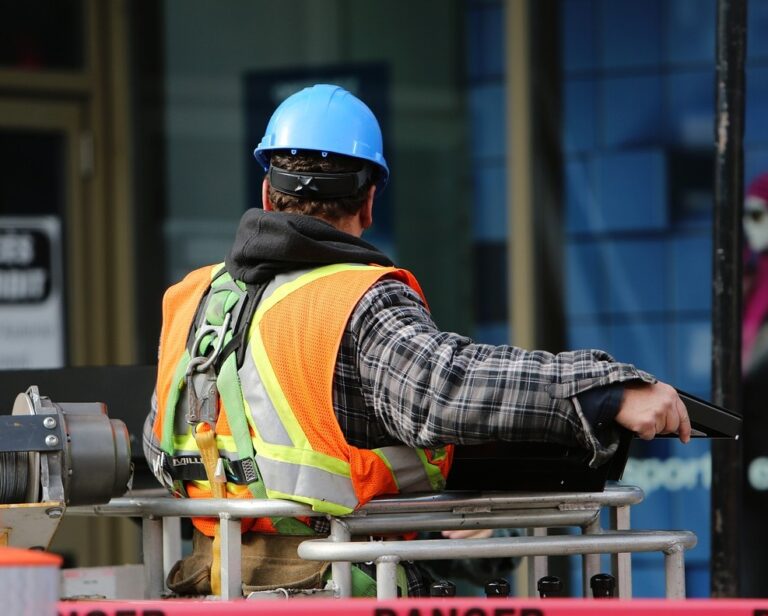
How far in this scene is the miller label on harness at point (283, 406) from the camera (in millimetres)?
3152

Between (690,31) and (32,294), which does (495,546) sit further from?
(32,294)

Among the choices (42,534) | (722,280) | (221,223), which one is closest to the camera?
Answer: (42,534)

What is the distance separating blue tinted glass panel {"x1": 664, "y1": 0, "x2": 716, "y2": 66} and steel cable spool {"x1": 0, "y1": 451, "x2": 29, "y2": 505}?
15.6ft

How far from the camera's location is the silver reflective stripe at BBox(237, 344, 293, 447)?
3.19m

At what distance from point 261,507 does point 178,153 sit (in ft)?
16.8

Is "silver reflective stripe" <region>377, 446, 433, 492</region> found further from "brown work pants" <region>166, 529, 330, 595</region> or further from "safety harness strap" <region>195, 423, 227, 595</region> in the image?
"safety harness strap" <region>195, 423, 227, 595</region>

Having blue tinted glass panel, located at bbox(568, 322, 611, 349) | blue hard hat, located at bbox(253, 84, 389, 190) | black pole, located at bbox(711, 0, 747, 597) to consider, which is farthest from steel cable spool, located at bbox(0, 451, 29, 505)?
blue tinted glass panel, located at bbox(568, 322, 611, 349)

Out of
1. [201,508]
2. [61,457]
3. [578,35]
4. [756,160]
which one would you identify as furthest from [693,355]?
[61,457]

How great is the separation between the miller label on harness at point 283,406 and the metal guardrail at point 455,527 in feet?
0.25

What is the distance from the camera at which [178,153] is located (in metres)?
7.95

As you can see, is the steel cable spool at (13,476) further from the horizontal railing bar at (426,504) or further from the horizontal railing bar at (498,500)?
the horizontal railing bar at (498,500)

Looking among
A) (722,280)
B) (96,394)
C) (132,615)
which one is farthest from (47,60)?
(132,615)

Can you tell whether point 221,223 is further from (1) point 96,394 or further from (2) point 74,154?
(1) point 96,394

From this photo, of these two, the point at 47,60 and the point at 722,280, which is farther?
the point at 47,60
